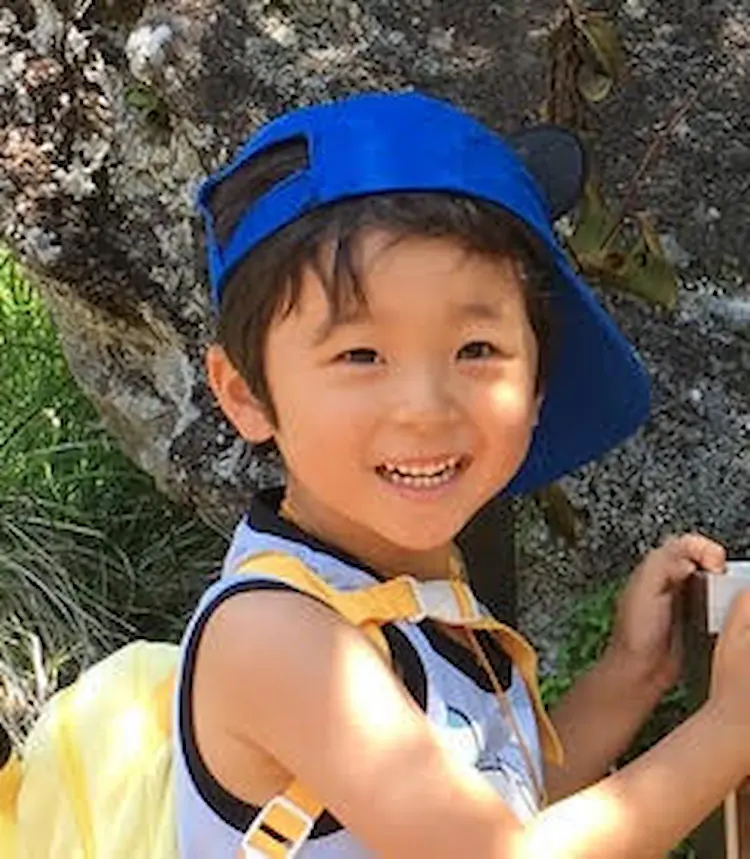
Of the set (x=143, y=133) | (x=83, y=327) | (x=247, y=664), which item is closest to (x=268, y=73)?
(x=143, y=133)

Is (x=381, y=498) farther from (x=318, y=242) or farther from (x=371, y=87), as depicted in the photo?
(x=371, y=87)

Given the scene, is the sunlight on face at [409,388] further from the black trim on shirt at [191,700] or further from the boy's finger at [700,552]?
the boy's finger at [700,552]

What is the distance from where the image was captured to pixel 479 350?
1.67 meters

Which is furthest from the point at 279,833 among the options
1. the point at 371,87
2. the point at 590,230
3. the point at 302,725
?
the point at 371,87

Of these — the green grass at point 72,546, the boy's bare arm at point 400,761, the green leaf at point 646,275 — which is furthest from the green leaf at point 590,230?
the green grass at point 72,546

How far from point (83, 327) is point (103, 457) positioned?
3.62 feet

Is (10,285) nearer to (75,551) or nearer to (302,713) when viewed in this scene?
(75,551)

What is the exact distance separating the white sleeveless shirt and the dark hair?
0.37ft

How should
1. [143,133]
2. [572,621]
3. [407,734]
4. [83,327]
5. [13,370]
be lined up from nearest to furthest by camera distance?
[407,734] → [572,621] → [143,133] → [83,327] → [13,370]

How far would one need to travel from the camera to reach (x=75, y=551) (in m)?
4.12

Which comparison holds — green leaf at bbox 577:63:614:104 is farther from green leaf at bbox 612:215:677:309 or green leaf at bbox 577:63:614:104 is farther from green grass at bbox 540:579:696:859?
green grass at bbox 540:579:696:859

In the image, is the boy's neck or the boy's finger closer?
the boy's neck

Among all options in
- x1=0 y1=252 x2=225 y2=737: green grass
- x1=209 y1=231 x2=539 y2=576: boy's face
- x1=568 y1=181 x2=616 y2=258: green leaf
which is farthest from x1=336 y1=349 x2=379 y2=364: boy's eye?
x1=0 y1=252 x2=225 y2=737: green grass

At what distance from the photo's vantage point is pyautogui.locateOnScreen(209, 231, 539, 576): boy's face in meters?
1.62
